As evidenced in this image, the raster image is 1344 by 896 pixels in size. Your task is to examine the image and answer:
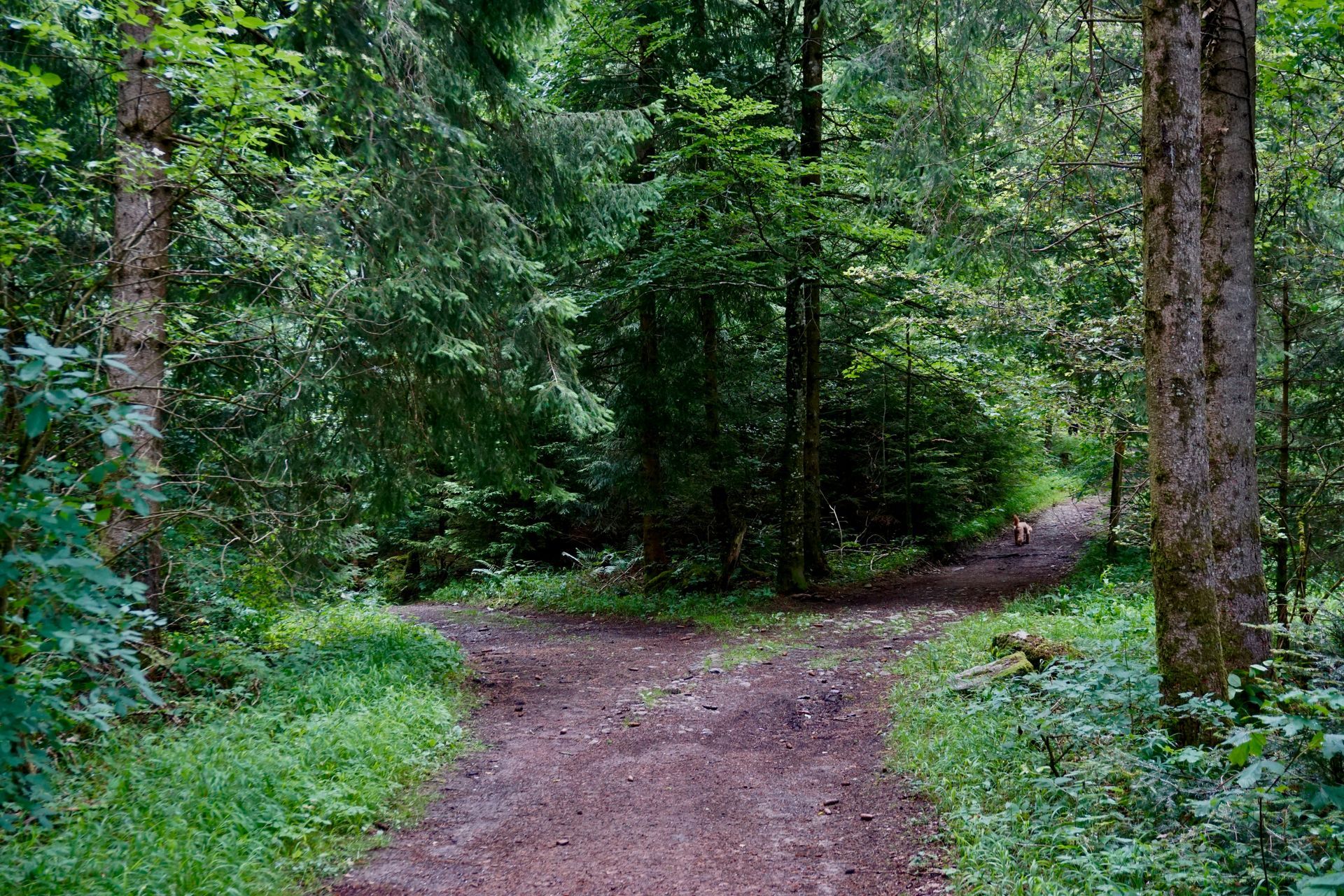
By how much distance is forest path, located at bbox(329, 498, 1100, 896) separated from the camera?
14.1 feet

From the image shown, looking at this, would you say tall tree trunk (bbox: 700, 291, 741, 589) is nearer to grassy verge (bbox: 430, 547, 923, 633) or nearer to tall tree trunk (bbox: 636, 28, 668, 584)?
grassy verge (bbox: 430, 547, 923, 633)

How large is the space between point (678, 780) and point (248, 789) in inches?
112

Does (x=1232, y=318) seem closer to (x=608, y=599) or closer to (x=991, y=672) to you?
(x=991, y=672)

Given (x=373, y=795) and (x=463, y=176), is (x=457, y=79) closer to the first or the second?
(x=463, y=176)

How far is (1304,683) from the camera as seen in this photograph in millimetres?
4797

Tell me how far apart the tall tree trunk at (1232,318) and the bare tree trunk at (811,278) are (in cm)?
582

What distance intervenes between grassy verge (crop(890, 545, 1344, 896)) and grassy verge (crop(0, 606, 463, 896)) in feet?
11.6

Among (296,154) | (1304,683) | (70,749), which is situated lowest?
(70,749)

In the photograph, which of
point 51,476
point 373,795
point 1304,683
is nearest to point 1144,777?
point 1304,683

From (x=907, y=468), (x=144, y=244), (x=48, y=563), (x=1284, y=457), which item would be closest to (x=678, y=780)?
(x=48, y=563)

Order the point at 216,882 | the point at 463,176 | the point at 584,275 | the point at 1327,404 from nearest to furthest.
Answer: the point at 216,882 < the point at 1327,404 < the point at 463,176 < the point at 584,275

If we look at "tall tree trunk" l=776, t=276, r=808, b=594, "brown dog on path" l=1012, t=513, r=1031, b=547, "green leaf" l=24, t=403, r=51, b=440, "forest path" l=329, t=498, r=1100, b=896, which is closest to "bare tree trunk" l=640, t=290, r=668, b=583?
"tall tree trunk" l=776, t=276, r=808, b=594

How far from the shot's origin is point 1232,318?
204 inches

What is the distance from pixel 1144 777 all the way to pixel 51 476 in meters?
5.48
